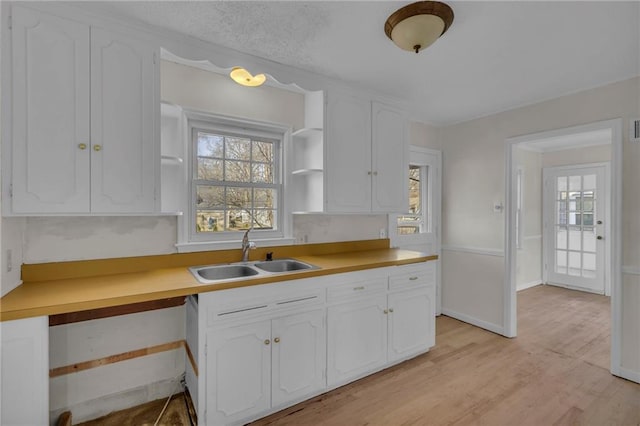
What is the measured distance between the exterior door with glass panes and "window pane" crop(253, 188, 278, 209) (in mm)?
5100

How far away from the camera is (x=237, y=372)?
1791 mm

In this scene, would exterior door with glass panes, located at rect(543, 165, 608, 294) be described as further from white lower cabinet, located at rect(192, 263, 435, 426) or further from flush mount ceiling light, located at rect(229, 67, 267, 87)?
flush mount ceiling light, located at rect(229, 67, 267, 87)

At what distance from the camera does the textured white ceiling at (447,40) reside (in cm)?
165

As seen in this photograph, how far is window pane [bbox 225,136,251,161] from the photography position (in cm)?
250

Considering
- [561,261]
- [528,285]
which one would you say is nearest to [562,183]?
[561,261]

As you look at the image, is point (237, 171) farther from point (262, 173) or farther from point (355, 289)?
point (355, 289)

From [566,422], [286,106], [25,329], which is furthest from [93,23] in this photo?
[566,422]

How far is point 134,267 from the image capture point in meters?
2.03

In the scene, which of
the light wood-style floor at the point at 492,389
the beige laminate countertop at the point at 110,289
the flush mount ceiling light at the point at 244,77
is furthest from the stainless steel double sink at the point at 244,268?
the flush mount ceiling light at the point at 244,77

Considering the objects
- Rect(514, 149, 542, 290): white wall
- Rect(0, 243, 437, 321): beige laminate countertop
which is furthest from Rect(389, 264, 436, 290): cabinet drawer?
Rect(514, 149, 542, 290): white wall

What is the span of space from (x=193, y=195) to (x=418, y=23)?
1.92m

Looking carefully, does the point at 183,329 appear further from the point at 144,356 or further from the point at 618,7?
the point at 618,7

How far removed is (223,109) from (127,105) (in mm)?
765

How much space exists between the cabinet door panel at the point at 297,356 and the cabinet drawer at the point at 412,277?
0.75 m
